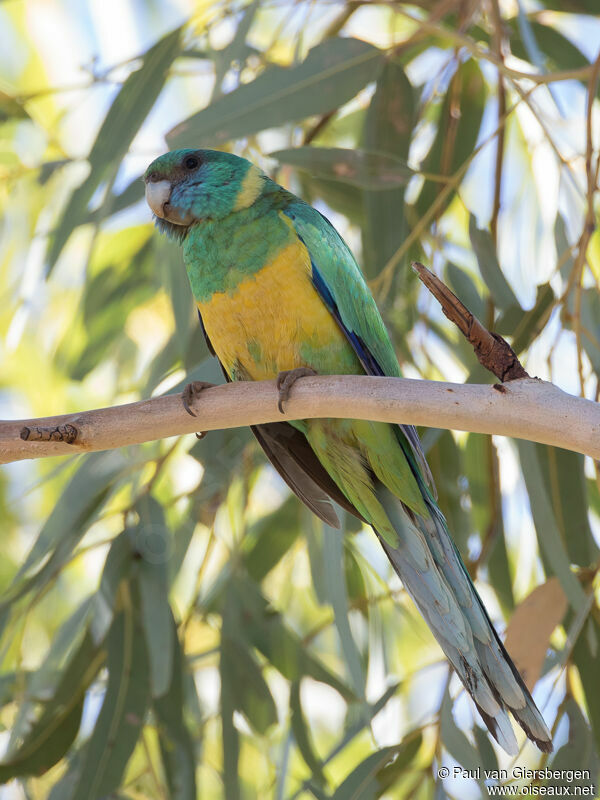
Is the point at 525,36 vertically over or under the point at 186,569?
over

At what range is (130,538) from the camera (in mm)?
2441

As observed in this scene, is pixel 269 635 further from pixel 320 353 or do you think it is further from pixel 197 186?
pixel 197 186

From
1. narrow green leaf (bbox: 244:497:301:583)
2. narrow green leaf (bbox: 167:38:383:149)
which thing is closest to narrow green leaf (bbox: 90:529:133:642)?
narrow green leaf (bbox: 244:497:301:583)

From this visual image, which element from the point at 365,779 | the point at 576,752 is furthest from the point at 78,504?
the point at 576,752

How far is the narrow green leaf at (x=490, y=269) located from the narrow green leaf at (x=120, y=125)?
0.90 meters

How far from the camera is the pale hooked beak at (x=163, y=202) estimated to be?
2.19 meters

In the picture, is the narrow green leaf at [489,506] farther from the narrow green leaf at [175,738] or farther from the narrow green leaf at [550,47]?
the narrow green leaf at [550,47]

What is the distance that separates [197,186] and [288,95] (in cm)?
32

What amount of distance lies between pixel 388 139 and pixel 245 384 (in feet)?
3.94

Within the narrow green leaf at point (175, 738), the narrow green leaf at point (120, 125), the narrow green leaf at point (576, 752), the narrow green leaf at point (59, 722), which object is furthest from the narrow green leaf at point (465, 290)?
the narrow green leaf at point (59, 722)

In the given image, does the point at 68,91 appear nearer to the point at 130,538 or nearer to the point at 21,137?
the point at 21,137

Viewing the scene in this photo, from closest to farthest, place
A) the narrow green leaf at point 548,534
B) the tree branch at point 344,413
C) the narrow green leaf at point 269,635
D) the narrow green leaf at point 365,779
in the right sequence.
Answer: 1. the tree branch at point 344,413
2. the narrow green leaf at point 548,534
3. the narrow green leaf at point 365,779
4. the narrow green leaf at point 269,635

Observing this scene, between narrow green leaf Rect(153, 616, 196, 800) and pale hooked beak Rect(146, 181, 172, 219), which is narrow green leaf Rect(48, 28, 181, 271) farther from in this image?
narrow green leaf Rect(153, 616, 196, 800)

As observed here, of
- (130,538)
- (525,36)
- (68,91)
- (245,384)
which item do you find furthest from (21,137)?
(245,384)
